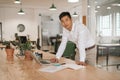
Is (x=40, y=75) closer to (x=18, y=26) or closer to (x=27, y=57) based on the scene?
Answer: (x=27, y=57)

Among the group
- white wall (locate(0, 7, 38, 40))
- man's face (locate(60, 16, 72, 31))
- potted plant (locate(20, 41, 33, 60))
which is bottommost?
potted plant (locate(20, 41, 33, 60))

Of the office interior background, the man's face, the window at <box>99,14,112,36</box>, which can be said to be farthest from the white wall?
the man's face

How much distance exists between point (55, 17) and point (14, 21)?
5093 mm

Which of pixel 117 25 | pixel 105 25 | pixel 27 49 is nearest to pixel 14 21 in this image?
pixel 105 25

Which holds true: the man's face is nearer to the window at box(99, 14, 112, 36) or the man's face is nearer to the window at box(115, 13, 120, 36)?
the window at box(115, 13, 120, 36)

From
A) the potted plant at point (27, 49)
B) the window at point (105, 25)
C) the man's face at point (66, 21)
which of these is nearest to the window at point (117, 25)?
the window at point (105, 25)

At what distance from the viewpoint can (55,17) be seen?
1570 cm

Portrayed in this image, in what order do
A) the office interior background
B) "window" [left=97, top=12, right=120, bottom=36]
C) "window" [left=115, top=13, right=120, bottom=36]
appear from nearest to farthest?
the office interior background → "window" [left=115, top=13, right=120, bottom=36] → "window" [left=97, top=12, right=120, bottom=36]

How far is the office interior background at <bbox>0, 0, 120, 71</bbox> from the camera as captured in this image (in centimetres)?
639

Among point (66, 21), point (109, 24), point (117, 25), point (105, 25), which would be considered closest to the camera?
point (66, 21)

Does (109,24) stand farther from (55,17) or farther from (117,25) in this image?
(55,17)

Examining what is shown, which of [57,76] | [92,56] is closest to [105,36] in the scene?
[92,56]

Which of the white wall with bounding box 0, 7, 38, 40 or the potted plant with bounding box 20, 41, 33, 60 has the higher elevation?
the white wall with bounding box 0, 7, 38, 40

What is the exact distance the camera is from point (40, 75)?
2025 millimetres
